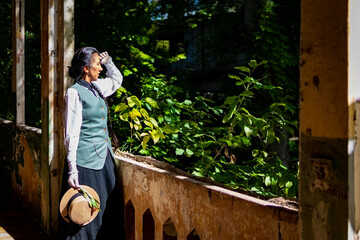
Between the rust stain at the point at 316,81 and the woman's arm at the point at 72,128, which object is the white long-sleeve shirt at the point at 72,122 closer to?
the woman's arm at the point at 72,128

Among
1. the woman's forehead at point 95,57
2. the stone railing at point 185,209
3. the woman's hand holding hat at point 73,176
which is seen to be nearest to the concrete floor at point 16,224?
the stone railing at point 185,209

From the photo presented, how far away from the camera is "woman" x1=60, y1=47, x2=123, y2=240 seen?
3682mm

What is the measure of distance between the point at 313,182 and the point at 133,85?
7239 mm

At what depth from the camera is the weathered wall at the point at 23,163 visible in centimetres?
539

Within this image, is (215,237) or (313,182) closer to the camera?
(313,182)

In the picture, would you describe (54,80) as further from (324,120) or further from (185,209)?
(324,120)

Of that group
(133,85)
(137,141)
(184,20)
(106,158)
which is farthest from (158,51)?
(106,158)

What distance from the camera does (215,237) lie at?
101 inches

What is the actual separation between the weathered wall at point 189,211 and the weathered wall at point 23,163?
165cm

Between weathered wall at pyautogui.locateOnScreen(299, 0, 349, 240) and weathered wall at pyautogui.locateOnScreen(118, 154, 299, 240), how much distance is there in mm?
291

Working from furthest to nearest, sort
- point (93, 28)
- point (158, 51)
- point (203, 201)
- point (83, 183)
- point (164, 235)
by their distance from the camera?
point (158, 51), point (93, 28), point (83, 183), point (164, 235), point (203, 201)

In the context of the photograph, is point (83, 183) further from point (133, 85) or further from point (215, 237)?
point (133, 85)

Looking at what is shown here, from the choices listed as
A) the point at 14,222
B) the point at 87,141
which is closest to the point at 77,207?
the point at 87,141

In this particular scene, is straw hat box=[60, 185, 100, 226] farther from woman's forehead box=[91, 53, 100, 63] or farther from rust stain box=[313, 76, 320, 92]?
rust stain box=[313, 76, 320, 92]
